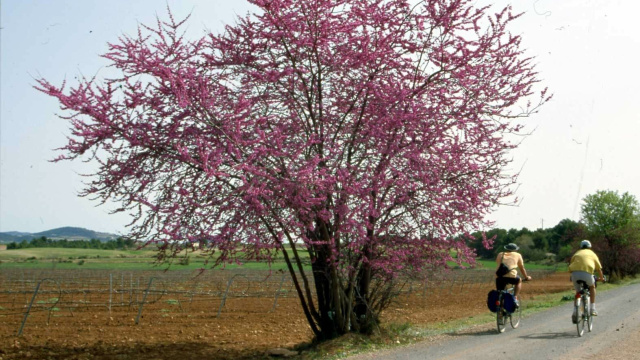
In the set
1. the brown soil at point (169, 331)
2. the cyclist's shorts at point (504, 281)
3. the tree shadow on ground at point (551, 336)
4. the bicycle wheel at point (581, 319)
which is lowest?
the brown soil at point (169, 331)

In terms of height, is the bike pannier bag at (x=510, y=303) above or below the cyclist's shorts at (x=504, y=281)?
below

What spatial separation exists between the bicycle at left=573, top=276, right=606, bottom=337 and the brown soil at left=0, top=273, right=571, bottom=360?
145 inches

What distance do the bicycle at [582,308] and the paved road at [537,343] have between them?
0.66 feet

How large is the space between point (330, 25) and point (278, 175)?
3.16 m

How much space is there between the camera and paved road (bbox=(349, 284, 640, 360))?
1033 cm

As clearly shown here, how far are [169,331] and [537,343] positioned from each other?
1155 centimetres

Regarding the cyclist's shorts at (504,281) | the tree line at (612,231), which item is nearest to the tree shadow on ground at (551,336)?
the cyclist's shorts at (504,281)

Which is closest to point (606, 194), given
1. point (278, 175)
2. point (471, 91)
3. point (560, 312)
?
point (560, 312)

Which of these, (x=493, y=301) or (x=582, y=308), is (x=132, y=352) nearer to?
(x=493, y=301)

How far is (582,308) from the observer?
13.1m

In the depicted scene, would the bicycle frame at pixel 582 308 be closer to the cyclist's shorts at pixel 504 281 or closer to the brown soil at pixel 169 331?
the cyclist's shorts at pixel 504 281

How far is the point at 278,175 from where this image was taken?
33.0ft

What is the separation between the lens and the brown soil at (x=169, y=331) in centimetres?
1432

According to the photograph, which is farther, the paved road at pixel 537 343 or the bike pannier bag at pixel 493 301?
the bike pannier bag at pixel 493 301
